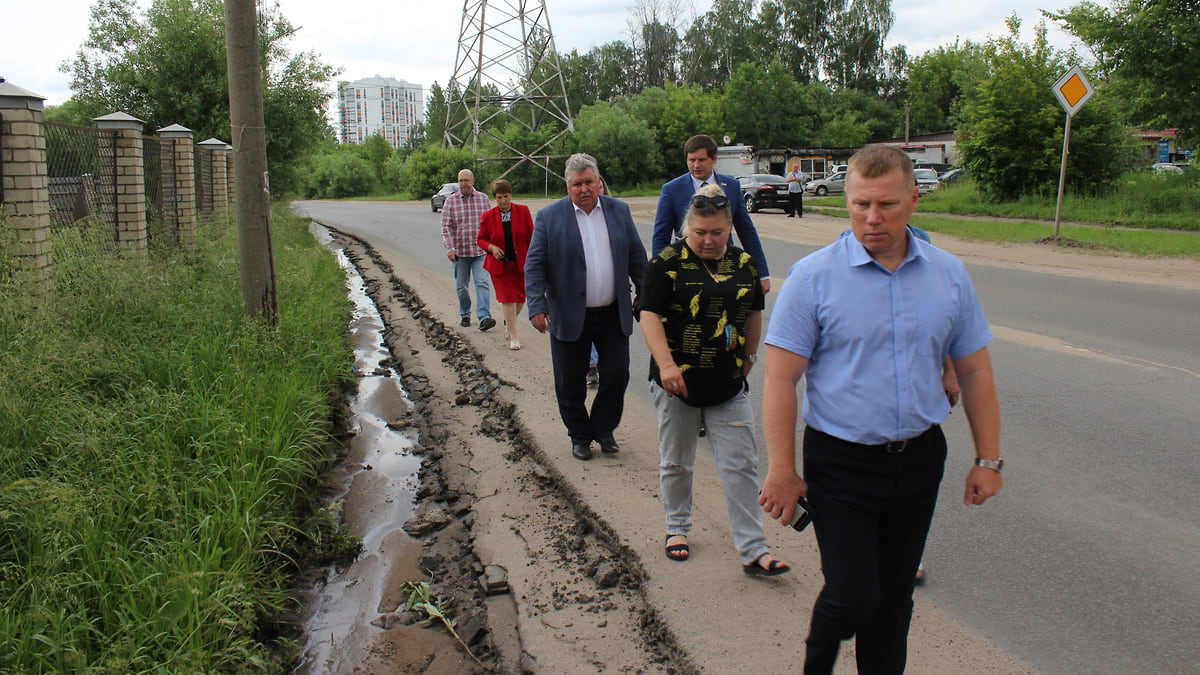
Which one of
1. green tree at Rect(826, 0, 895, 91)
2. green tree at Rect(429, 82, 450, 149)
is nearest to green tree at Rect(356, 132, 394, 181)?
green tree at Rect(429, 82, 450, 149)

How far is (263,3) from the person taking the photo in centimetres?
2642

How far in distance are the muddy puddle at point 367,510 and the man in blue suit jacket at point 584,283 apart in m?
1.24

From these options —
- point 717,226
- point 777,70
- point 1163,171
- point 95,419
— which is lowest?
point 95,419

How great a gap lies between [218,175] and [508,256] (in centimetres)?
1049

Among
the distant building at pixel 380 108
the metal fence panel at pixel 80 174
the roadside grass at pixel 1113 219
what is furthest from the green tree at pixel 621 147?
the distant building at pixel 380 108

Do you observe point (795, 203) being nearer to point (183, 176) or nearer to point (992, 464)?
point (183, 176)

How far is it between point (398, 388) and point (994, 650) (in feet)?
19.7

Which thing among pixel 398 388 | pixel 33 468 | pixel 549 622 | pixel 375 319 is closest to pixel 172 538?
pixel 33 468

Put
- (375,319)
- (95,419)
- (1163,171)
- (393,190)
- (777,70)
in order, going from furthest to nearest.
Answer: (393,190), (777,70), (1163,171), (375,319), (95,419)

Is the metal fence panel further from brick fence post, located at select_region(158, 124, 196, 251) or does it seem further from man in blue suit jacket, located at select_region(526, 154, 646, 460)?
man in blue suit jacket, located at select_region(526, 154, 646, 460)

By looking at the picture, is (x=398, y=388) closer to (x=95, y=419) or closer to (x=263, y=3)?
(x=95, y=419)

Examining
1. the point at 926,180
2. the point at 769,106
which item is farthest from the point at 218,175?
the point at 769,106

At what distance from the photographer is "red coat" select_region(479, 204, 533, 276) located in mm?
8906

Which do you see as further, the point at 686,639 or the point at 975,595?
the point at 975,595
